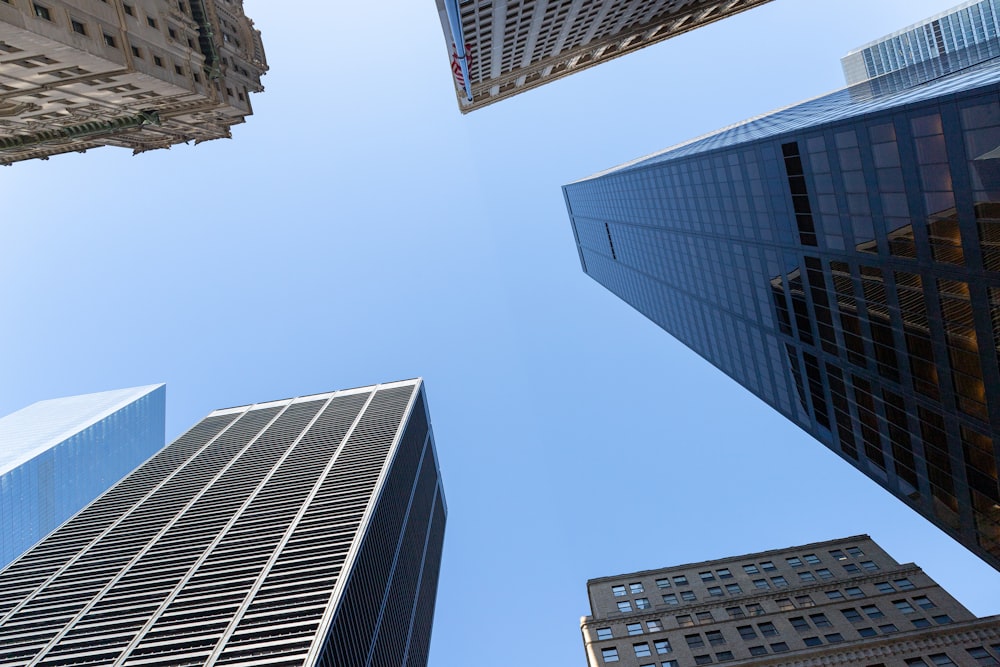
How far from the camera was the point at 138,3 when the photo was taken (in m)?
48.3

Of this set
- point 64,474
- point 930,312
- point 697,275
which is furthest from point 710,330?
point 64,474

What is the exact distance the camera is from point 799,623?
5597cm

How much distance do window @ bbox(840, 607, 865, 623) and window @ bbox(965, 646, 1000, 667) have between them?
8963 mm

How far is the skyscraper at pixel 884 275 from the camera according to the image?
31.0 metres

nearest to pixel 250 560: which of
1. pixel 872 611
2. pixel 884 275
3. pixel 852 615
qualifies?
pixel 852 615

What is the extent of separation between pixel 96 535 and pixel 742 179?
12921cm

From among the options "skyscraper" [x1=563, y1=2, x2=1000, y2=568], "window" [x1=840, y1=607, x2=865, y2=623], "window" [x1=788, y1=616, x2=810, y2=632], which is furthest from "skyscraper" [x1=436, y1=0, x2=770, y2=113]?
"window" [x1=840, y1=607, x2=865, y2=623]

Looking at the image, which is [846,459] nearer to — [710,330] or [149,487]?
[710,330]

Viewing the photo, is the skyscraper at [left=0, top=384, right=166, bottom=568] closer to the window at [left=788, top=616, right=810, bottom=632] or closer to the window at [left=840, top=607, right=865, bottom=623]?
the window at [left=788, top=616, right=810, bottom=632]

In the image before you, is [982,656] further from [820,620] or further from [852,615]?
[820,620]

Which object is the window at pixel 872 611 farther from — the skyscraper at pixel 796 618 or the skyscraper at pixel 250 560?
the skyscraper at pixel 250 560

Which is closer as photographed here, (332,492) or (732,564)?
(732,564)

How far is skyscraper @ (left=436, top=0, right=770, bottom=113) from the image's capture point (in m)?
69.1

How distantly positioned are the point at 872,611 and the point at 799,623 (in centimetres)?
677
